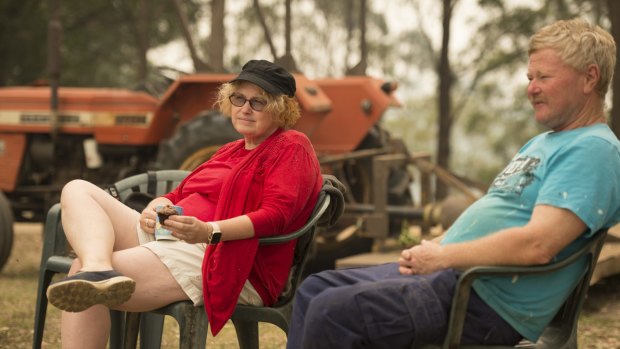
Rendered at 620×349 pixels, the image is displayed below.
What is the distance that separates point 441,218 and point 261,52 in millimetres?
30184

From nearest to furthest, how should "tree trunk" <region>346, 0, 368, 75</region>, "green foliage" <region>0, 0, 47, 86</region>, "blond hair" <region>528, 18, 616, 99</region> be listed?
"blond hair" <region>528, 18, 616, 99</region>
"tree trunk" <region>346, 0, 368, 75</region>
"green foliage" <region>0, 0, 47, 86</region>

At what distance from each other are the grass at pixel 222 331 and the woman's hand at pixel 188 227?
1848 millimetres

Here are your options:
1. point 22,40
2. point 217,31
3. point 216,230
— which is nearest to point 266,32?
point 216,230

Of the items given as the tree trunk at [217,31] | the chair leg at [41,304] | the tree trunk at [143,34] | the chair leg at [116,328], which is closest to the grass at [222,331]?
the chair leg at [41,304]

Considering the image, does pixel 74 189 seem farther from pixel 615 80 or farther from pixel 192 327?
pixel 615 80

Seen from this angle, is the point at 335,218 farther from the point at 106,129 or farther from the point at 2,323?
the point at 106,129

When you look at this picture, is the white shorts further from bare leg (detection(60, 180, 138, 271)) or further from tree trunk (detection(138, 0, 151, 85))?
tree trunk (detection(138, 0, 151, 85))

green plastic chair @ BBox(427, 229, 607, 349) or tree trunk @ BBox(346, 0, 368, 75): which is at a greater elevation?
tree trunk @ BBox(346, 0, 368, 75)

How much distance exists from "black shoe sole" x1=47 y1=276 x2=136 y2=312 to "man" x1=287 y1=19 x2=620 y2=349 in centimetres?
56

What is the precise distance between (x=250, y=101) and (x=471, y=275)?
114cm

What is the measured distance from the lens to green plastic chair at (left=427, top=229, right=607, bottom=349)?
2.59 metres

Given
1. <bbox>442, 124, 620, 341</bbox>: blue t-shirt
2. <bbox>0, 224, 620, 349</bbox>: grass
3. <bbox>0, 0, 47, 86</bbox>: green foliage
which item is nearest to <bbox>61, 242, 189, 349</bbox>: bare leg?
<bbox>442, 124, 620, 341</bbox>: blue t-shirt

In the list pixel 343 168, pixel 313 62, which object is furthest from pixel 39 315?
pixel 313 62

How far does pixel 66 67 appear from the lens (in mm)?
22422
